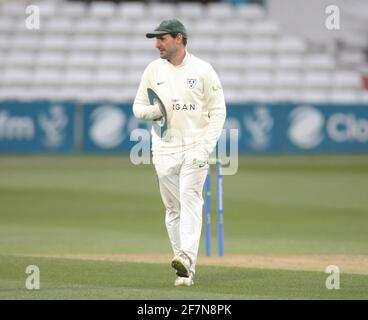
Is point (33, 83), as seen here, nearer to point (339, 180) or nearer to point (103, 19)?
point (103, 19)

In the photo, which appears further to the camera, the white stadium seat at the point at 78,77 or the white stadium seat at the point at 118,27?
the white stadium seat at the point at 118,27

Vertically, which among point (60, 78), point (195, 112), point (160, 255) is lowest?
point (160, 255)

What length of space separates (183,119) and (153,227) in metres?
7.56

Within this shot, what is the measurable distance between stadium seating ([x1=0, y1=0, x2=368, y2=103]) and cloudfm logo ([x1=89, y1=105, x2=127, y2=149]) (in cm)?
278

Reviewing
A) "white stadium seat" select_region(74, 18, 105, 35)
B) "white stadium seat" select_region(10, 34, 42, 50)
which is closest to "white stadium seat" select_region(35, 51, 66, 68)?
"white stadium seat" select_region(10, 34, 42, 50)

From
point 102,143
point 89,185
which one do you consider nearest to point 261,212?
point 89,185

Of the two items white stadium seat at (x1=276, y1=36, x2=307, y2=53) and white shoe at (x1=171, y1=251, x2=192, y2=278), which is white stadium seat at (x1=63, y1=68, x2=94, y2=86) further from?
white shoe at (x1=171, y1=251, x2=192, y2=278)

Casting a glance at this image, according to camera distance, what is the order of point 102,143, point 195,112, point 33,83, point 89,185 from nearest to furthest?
point 195,112 < point 89,185 < point 102,143 < point 33,83

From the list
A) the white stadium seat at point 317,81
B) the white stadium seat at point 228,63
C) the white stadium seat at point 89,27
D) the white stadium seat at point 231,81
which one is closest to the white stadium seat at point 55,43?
the white stadium seat at point 89,27

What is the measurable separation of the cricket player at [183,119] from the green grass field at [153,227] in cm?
77

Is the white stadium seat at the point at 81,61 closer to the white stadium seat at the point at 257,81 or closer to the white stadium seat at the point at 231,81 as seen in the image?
the white stadium seat at the point at 231,81

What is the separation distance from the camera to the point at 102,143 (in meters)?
33.9

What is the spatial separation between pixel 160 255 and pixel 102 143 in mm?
20263

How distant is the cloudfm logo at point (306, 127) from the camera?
112ft
